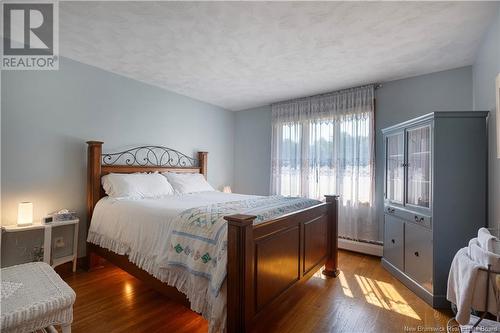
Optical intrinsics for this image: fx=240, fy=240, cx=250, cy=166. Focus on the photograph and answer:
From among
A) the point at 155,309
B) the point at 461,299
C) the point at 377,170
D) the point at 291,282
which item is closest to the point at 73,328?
the point at 155,309

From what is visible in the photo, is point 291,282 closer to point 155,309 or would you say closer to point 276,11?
point 155,309

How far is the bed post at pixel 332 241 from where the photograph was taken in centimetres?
286

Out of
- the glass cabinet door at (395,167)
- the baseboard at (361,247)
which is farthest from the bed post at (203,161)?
the glass cabinet door at (395,167)

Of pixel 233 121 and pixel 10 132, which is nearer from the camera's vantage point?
pixel 10 132

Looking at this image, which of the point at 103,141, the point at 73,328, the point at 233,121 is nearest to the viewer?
the point at 73,328

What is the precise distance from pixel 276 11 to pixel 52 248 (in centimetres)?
322

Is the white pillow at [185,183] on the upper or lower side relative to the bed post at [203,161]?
lower

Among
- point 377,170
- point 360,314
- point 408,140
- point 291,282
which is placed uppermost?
point 408,140

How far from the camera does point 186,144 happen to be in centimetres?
430

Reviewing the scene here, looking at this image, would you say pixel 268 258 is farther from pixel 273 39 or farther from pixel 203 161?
pixel 203 161

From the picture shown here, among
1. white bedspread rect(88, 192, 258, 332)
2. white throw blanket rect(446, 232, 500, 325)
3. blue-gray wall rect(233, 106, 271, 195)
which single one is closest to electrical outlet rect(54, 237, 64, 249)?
white bedspread rect(88, 192, 258, 332)

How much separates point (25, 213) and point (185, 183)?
1.75 meters

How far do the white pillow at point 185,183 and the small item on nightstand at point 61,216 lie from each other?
1212 millimetres

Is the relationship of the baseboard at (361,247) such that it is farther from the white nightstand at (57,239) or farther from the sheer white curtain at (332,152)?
the white nightstand at (57,239)
